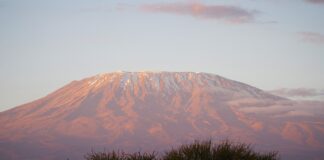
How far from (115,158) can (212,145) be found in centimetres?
333

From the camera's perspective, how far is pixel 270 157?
17953 mm

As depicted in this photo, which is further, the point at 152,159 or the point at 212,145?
the point at 212,145

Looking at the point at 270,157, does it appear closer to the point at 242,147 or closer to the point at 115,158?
the point at 242,147

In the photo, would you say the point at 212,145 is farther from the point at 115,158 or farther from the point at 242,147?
the point at 115,158

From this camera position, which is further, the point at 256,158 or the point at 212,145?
the point at 212,145

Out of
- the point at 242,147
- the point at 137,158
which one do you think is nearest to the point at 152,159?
the point at 137,158

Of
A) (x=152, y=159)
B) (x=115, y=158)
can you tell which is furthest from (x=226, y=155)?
(x=115, y=158)

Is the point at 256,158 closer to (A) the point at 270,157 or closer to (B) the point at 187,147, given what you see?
(A) the point at 270,157

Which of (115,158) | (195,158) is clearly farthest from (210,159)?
(115,158)

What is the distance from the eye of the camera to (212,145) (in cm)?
1858

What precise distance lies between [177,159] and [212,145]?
1868 mm

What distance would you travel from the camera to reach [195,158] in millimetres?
17453

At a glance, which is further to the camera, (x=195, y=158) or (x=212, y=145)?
(x=212, y=145)

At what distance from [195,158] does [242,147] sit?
1601mm
